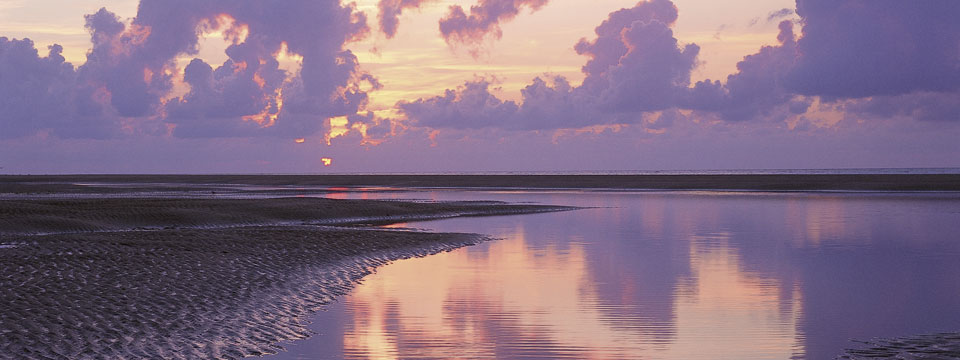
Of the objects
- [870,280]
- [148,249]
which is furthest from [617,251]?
[148,249]

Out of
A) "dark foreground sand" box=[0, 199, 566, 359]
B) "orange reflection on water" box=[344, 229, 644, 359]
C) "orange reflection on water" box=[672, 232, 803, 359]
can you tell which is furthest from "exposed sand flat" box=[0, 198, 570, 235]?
"orange reflection on water" box=[672, 232, 803, 359]

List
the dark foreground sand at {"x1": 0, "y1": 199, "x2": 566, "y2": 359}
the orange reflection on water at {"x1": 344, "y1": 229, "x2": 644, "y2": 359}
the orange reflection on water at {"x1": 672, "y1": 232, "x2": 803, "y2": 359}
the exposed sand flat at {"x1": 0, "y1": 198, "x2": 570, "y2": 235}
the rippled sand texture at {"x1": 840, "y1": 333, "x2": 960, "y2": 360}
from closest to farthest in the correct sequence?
the rippled sand texture at {"x1": 840, "y1": 333, "x2": 960, "y2": 360} < the dark foreground sand at {"x1": 0, "y1": 199, "x2": 566, "y2": 359} < the orange reflection on water at {"x1": 672, "y1": 232, "x2": 803, "y2": 359} < the orange reflection on water at {"x1": 344, "y1": 229, "x2": 644, "y2": 359} < the exposed sand flat at {"x1": 0, "y1": 198, "x2": 570, "y2": 235}

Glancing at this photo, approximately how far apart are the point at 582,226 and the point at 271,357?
106ft

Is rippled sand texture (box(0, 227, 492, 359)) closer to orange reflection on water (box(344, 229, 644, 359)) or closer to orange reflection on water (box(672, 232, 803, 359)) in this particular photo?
orange reflection on water (box(344, 229, 644, 359))

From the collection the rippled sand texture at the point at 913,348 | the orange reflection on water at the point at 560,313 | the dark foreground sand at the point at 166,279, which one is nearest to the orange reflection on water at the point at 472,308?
the orange reflection on water at the point at 560,313

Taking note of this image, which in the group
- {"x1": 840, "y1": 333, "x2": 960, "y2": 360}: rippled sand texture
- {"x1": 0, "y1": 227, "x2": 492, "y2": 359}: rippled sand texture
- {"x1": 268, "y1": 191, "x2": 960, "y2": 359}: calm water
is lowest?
{"x1": 268, "y1": 191, "x2": 960, "y2": 359}: calm water

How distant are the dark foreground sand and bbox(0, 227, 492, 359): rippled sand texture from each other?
3 centimetres

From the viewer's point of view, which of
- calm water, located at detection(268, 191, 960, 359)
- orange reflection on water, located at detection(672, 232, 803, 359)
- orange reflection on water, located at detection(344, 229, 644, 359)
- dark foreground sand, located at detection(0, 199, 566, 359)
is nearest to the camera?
dark foreground sand, located at detection(0, 199, 566, 359)

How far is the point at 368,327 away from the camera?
1599 centimetres

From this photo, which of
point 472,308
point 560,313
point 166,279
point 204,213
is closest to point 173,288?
point 166,279

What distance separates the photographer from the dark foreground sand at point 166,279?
44.9 feet

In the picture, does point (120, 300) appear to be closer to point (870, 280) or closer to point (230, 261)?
point (230, 261)

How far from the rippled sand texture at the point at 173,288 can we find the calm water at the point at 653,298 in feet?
3.75

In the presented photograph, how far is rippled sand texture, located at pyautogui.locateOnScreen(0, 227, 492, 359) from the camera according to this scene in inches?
534
